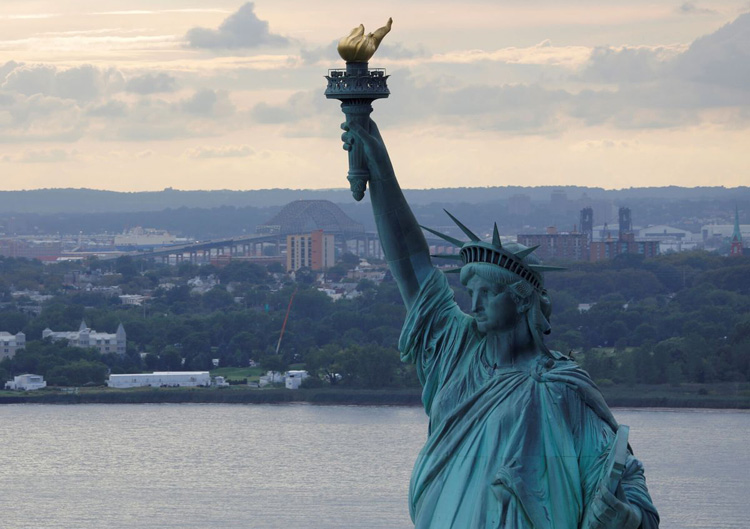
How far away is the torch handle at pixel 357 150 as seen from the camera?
2.79m

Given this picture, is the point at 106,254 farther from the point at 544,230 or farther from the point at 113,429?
the point at 113,429

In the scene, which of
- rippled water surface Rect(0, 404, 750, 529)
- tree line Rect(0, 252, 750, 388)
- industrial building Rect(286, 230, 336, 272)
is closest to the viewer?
rippled water surface Rect(0, 404, 750, 529)

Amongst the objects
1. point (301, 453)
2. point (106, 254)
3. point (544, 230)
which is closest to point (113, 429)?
point (301, 453)

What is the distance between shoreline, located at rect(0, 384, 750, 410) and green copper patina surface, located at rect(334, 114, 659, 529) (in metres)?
23.6

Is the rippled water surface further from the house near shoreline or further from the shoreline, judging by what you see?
the house near shoreline

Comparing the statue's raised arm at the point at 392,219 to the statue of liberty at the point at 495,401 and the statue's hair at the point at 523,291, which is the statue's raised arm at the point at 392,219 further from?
the statue's hair at the point at 523,291

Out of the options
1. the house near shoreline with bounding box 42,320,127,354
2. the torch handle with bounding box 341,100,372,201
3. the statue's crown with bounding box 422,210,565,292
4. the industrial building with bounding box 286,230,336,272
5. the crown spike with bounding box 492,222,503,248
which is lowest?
the house near shoreline with bounding box 42,320,127,354

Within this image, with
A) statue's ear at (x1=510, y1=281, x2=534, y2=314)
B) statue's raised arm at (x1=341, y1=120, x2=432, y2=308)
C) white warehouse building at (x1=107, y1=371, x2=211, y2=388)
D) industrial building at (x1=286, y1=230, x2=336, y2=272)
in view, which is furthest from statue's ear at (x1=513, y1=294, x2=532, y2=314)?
industrial building at (x1=286, y1=230, x2=336, y2=272)

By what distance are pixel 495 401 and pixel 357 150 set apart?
429 millimetres

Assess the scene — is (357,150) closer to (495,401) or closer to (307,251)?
(495,401)

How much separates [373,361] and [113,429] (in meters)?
4.95

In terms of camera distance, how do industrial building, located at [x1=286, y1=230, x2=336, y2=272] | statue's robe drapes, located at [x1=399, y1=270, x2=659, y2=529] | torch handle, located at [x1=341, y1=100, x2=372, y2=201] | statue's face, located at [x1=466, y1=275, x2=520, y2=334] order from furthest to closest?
industrial building, located at [x1=286, y1=230, x2=336, y2=272] → torch handle, located at [x1=341, y1=100, x2=372, y2=201] → statue's face, located at [x1=466, y1=275, x2=520, y2=334] → statue's robe drapes, located at [x1=399, y1=270, x2=659, y2=529]

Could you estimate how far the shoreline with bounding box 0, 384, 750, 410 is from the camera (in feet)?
89.2

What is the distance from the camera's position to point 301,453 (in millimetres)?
23250
